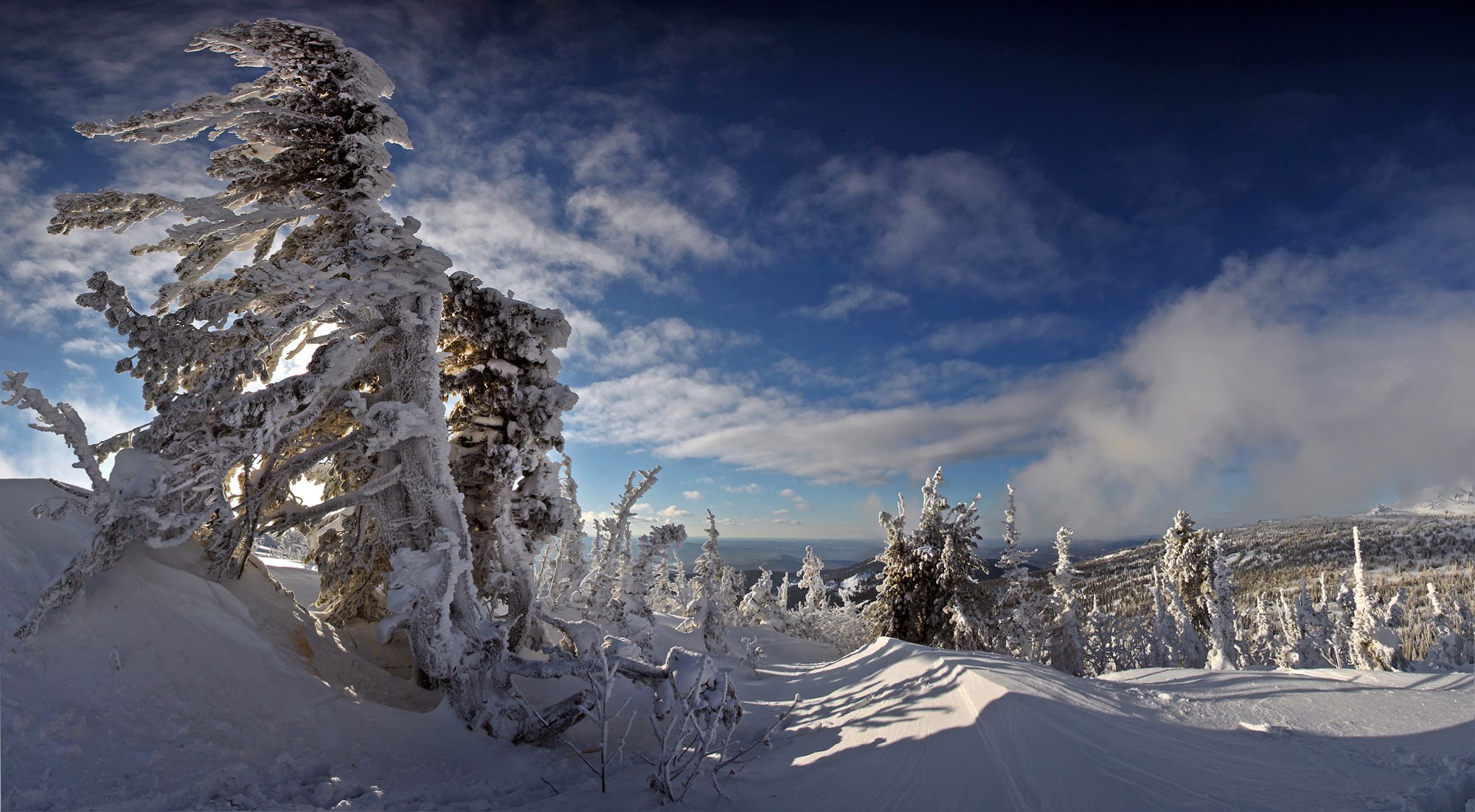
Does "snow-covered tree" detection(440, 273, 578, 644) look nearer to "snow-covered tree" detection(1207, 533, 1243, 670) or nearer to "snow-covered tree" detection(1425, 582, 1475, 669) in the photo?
"snow-covered tree" detection(1207, 533, 1243, 670)

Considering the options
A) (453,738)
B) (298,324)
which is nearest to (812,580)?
(453,738)

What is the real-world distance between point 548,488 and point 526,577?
177 centimetres

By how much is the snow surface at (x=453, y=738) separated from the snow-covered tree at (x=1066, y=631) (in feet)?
77.8

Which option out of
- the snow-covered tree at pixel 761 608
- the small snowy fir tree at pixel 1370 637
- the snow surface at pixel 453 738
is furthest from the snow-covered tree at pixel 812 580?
the snow surface at pixel 453 738

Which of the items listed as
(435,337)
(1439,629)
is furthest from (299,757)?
(1439,629)

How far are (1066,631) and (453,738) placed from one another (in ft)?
108

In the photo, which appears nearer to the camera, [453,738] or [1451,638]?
[453,738]

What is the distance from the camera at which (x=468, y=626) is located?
27.8 ft

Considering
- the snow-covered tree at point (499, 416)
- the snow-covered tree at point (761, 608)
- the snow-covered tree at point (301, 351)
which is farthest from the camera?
the snow-covered tree at point (761, 608)

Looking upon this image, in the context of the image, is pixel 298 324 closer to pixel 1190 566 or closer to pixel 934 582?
pixel 934 582

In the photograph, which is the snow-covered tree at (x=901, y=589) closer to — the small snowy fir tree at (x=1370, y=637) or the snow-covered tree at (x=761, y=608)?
the snow-covered tree at (x=761, y=608)

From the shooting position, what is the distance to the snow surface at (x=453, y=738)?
5.25 metres

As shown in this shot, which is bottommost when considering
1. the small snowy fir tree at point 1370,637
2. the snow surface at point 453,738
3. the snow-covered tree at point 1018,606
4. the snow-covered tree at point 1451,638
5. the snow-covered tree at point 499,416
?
the snow-covered tree at point 1451,638

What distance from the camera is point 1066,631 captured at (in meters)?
30.9
